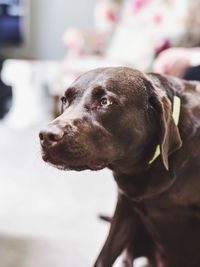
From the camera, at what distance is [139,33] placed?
319 cm

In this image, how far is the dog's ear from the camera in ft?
3.15

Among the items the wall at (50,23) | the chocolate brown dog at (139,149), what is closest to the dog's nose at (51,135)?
the chocolate brown dog at (139,149)

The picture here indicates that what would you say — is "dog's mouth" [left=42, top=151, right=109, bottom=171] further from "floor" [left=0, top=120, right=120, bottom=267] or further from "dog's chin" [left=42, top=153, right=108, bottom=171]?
"floor" [left=0, top=120, right=120, bottom=267]

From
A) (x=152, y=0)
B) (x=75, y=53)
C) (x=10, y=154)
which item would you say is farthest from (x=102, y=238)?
(x=152, y=0)

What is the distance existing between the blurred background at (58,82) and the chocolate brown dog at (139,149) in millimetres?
264

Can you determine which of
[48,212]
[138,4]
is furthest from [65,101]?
[138,4]

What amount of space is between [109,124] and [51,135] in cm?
12

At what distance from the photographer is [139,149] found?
3.24 ft

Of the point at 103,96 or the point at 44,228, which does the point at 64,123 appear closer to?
the point at 103,96

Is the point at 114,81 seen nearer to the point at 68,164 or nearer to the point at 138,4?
the point at 68,164

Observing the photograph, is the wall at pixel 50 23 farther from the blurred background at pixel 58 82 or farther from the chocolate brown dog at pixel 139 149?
the chocolate brown dog at pixel 139 149

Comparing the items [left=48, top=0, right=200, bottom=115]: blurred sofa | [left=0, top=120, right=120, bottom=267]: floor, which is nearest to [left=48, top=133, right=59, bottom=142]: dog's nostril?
[left=0, top=120, right=120, bottom=267]: floor

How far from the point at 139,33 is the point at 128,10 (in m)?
0.32

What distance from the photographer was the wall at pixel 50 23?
13.2 ft
